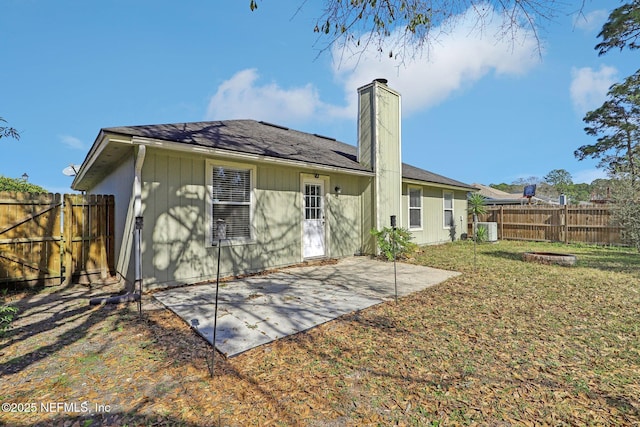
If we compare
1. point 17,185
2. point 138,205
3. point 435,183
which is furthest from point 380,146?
point 17,185

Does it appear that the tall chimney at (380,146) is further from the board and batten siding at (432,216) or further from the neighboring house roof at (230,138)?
the board and batten siding at (432,216)

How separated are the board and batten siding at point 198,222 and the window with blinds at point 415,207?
18.2 feet

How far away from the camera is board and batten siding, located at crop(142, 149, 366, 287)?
16.5 ft

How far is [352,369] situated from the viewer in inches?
101

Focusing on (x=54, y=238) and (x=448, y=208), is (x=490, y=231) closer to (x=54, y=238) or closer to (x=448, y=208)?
(x=448, y=208)

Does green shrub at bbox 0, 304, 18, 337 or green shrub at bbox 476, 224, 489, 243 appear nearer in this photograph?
green shrub at bbox 0, 304, 18, 337

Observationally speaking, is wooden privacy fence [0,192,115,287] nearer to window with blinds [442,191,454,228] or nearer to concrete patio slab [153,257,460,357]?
concrete patio slab [153,257,460,357]

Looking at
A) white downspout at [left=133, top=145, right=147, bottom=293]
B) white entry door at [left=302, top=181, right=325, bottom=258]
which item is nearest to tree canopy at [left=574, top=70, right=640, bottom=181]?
white entry door at [left=302, top=181, right=325, bottom=258]

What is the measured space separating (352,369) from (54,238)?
6.64 meters

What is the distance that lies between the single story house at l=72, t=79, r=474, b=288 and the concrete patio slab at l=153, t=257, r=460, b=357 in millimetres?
670

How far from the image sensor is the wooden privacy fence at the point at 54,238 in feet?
17.6

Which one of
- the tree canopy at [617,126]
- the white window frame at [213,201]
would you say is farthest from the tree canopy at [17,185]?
the tree canopy at [617,126]

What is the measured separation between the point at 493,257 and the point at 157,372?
9.16 meters

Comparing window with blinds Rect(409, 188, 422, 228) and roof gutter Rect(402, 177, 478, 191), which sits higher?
roof gutter Rect(402, 177, 478, 191)
